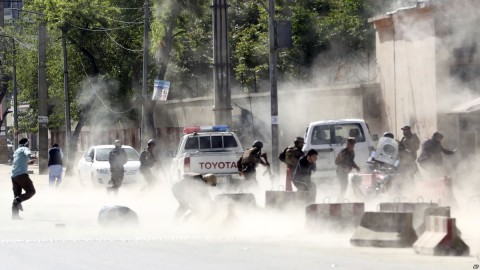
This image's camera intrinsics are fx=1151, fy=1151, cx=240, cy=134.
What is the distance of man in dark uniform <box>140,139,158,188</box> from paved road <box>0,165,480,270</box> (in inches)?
208

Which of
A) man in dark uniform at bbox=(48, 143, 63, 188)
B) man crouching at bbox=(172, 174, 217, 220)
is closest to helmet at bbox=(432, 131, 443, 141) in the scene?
man crouching at bbox=(172, 174, 217, 220)

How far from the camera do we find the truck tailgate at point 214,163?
27.7 meters

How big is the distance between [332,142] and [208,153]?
3086 mm

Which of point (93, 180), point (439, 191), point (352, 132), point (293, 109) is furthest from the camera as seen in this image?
point (293, 109)

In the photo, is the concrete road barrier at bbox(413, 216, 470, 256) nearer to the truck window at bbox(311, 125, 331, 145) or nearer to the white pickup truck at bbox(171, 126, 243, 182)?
the truck window at bbox(311, 125, 331, 145)

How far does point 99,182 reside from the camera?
34562mm

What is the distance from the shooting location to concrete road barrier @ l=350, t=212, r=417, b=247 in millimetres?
15156

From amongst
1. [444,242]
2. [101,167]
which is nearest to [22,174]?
[444,242]

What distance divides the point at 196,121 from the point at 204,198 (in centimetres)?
2946

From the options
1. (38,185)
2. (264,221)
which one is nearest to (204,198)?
(264,221)

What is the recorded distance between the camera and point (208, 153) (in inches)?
1097

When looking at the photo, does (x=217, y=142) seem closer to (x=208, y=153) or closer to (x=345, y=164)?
(x=208, y=153)

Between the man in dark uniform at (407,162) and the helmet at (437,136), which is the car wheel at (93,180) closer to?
the man in dark uniform at (407,162)

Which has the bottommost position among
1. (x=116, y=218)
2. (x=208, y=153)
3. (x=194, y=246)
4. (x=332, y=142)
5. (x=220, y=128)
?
(x=194, y=246)
